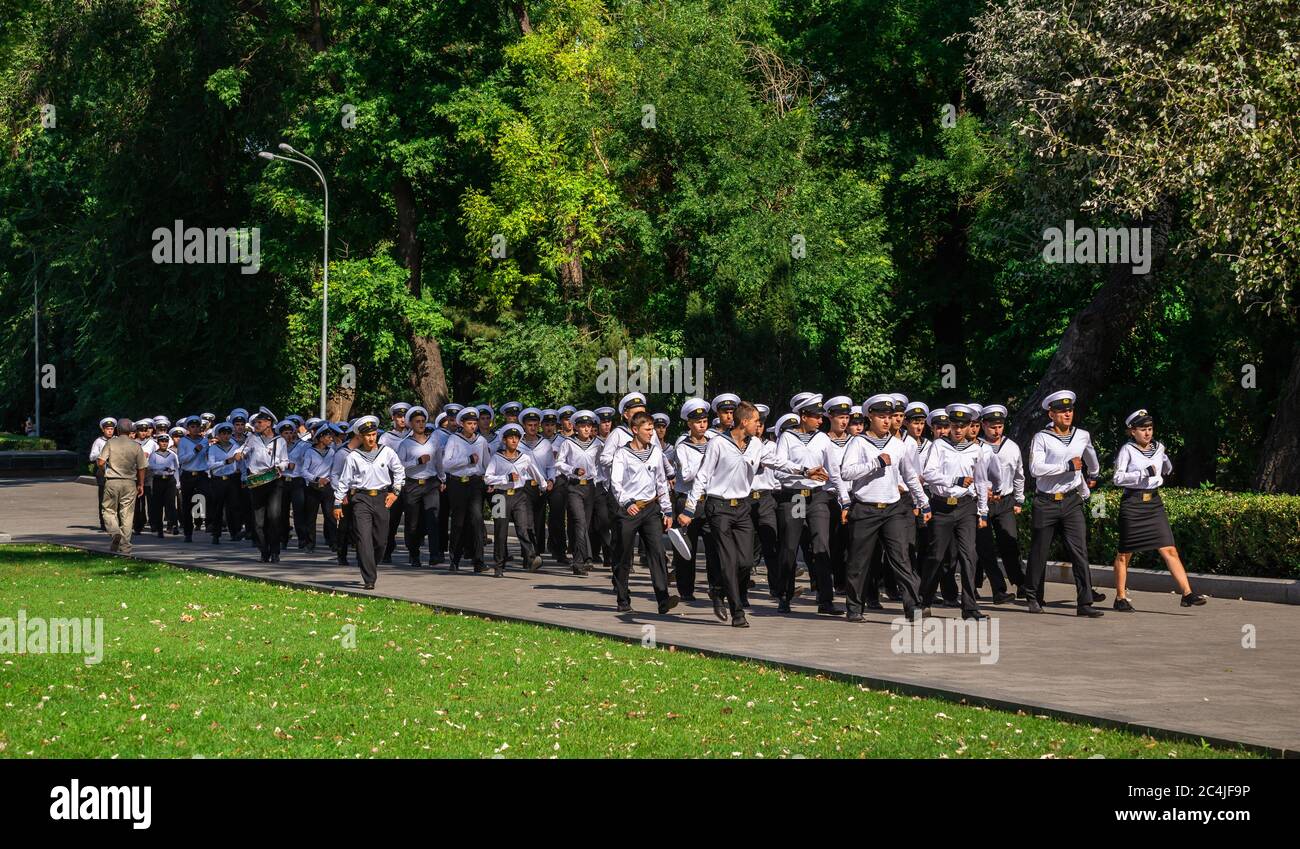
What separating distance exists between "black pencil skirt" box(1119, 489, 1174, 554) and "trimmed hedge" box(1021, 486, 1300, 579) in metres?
2.28

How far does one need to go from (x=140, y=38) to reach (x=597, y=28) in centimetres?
1633

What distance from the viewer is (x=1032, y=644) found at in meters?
13.7

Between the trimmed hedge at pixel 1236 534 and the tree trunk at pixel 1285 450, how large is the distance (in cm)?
142

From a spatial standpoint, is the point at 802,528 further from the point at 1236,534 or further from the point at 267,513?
the point at 267,513

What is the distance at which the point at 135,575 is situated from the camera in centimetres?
2012

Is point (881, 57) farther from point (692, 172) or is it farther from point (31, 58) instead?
point (31, 58)

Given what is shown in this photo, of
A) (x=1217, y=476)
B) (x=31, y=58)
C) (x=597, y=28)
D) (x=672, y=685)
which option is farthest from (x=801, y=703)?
(x=31, y=58)

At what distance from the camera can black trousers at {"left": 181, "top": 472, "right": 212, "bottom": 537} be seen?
2748cm

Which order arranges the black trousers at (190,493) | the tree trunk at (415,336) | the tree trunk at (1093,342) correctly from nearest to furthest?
the tree trunk at (1093,342) → the black trousers at (190,493) → the tree trunk at (415,336)

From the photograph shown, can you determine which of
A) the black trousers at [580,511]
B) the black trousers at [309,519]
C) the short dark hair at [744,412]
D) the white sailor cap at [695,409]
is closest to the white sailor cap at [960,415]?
the short dark hair at [744,412]

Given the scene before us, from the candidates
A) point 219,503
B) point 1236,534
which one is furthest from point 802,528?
point 219,503

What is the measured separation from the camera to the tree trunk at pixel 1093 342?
2475 centimetres

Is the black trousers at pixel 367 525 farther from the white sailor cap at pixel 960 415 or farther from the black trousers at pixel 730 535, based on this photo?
the white sailor cap at pixel 960 415

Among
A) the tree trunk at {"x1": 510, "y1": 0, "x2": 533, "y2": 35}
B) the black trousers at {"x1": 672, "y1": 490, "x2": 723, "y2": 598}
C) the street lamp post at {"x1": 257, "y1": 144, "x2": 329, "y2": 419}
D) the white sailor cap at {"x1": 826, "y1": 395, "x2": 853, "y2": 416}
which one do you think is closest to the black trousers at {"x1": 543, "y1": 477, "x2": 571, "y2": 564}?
the black trousers at {"x1": 672, "y1": 490, "x2": 723, "y2": 598}
